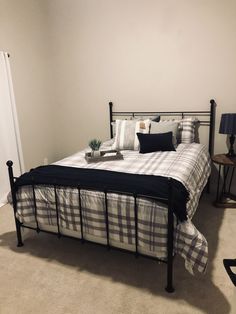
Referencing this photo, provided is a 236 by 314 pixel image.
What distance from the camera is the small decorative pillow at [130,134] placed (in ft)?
10.3

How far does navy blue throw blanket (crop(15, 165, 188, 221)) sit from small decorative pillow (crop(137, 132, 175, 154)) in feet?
2.74

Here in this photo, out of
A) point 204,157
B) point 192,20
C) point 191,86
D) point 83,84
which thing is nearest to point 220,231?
point 204,157

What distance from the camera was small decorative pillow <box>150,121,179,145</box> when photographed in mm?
3143

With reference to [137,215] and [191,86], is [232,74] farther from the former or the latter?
[137,215]

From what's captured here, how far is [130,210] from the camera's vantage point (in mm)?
1857

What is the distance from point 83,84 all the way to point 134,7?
1262mm

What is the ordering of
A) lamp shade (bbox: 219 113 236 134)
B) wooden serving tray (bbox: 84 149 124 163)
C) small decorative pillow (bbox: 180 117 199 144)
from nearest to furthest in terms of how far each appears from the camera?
wooden serving tray (bbox: 84 149 124 163)
lamp shade (bbox: 219 113 236 134)
small decorative pillow (bbox: 180 117 199 144)

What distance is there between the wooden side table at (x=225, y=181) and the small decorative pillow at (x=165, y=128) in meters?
0.54

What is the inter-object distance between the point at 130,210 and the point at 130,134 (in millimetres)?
1481

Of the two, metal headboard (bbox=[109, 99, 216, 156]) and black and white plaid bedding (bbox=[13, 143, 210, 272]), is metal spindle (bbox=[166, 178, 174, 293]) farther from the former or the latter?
metal headboard (bbox=[109, 99, 216, 156])

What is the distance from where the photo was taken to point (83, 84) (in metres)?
4.01

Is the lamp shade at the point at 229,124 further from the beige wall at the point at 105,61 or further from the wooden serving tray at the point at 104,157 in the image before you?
the wooden serving tray at the point at 104,157

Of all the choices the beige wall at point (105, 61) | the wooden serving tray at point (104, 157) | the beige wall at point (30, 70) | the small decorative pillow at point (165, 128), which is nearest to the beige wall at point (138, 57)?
the beige wall at point (105, 61)

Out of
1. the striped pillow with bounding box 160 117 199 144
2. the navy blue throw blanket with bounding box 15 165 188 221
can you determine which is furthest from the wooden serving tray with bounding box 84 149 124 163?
the striped pillow with bounding box 160 117 199 144
